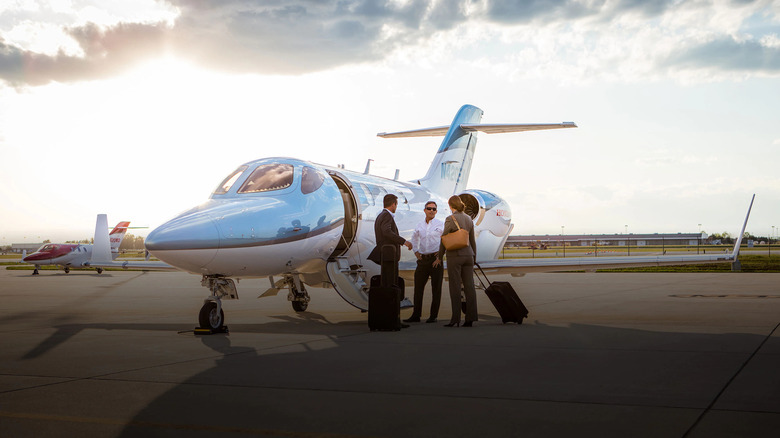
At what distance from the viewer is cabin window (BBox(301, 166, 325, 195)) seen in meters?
12.1

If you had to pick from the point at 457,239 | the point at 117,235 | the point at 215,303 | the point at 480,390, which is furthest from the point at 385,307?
the point at 117,235

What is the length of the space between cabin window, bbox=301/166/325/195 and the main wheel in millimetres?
2467

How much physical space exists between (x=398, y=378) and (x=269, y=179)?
6157mm

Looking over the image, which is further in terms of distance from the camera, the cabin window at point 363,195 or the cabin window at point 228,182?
the cabin window at point 363,195

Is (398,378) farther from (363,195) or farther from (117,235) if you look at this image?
(117,235)

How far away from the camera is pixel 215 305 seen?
10758mm

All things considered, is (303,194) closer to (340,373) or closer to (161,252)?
(161,252)

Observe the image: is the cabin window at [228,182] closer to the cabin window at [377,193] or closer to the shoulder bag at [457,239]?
the cabin window at [377,193]

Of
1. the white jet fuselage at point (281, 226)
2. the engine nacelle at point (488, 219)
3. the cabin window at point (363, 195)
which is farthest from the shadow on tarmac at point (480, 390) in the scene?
the engine nacelle at point (488, 219)

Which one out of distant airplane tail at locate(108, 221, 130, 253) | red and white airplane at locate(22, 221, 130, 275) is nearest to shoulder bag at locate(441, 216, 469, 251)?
red and white airplane at locate(22, 221, 130, 275)

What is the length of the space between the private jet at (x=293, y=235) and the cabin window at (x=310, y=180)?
0.8 inches

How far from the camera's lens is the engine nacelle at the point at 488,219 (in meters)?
17.1

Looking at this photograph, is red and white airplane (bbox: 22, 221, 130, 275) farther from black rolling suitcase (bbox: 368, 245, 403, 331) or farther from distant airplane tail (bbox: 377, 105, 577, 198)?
black rolling suitcase (bbox: 368, 245, 403, 331)

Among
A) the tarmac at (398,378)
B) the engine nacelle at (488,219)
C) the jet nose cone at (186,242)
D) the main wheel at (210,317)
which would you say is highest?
the engine nacelle at (488,219)
